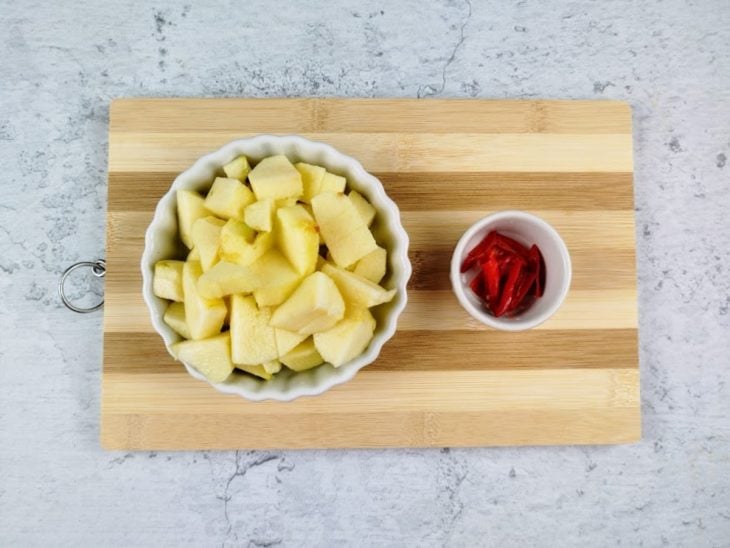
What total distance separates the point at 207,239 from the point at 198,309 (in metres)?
0.12

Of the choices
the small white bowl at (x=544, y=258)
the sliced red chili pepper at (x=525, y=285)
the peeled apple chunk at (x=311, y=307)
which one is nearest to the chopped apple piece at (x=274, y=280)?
the peeled apple chunk at (x=311, y=307)

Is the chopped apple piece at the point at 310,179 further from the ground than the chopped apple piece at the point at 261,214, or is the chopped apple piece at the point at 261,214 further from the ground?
the chopped apple piece at the point at 310,179

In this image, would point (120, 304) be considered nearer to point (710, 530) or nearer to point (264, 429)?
point (264, 429)

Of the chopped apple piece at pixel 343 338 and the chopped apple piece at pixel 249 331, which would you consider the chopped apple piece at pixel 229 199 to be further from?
the chopped apple piece at pixel 343 338

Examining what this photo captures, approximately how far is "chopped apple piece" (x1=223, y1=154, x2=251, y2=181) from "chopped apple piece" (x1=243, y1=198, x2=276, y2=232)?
114mm

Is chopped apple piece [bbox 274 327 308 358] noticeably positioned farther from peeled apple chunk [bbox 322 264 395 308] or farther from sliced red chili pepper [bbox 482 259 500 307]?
sliced red chili pepper [bbox 482 259 500 307]

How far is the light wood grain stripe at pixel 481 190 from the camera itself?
1460 mm

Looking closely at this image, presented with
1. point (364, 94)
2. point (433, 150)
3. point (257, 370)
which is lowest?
point (257, 370)

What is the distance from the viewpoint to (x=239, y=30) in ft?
5.22

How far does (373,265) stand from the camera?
49.9 inches

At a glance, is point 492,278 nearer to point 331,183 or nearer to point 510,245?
point 510,245

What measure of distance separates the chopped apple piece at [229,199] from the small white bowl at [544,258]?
1.40 feet

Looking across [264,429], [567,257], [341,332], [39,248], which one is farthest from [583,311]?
[39,248]

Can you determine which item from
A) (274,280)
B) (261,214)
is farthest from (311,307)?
(261,214)
